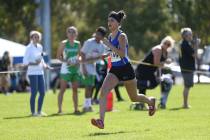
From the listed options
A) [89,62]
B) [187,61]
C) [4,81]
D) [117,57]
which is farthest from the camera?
[4,81]

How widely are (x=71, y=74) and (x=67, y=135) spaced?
4876 mm

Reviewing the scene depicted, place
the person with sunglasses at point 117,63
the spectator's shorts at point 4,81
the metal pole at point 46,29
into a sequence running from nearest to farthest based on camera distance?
the person with sunglasses at point 117,63, the spectator's shorts at point 4,81, the metal pole at point 46,29

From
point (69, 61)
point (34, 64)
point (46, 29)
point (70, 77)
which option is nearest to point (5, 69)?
point (46, 29)

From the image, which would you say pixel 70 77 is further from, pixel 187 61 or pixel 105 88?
pixel 105 88

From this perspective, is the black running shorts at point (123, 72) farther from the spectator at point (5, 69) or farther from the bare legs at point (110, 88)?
the spectator at point (5, 69)

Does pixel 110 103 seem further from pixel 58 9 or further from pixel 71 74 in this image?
pixel 58 9

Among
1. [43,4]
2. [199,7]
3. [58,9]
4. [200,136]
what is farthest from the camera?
[58,9]

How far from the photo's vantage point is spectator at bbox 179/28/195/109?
18.1 meters

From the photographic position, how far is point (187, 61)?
18.4 m

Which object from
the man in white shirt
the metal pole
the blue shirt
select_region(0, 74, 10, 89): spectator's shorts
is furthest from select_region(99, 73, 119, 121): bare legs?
the metal pole

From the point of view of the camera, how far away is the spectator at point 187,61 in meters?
18.1

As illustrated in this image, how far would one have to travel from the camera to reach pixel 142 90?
57.9 ft

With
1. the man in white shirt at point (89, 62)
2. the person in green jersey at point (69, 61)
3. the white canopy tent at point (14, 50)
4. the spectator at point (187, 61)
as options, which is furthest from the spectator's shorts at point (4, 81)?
the person in green jersey at point (69, 61)

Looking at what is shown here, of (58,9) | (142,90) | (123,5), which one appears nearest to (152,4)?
(123,5)
